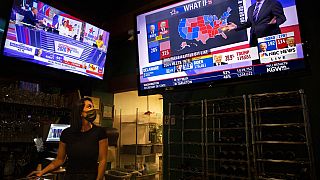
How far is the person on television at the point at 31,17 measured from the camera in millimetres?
3287

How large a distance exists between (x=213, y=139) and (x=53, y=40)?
2637mm

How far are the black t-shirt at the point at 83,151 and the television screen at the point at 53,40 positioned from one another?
178cm

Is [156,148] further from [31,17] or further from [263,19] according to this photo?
[263,19]

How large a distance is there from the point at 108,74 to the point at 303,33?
13.1ft

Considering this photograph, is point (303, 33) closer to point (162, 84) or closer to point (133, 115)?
point (162, 84)

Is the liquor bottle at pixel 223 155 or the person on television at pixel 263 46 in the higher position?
the person on television at pixel 263 46

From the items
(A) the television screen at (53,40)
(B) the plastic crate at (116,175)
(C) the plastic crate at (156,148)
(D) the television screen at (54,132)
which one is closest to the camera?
(A) the television screen at (53,40)

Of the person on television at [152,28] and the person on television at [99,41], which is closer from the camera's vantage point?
the person on television at [152,28]

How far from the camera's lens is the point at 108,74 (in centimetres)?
549

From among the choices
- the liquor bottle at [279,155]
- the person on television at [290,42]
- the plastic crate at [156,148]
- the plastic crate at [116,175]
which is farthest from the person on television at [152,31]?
the plastic crate at [156,148]

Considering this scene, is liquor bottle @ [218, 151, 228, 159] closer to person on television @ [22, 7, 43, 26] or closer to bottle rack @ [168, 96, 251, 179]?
bottle rack @ [168, 96, 251, 179]

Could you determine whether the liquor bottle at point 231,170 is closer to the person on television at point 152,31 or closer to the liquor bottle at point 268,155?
the liquor bottle at point 268,155

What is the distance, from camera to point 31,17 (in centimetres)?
335

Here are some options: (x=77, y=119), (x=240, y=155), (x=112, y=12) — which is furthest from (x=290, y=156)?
(x=112, y=12)
